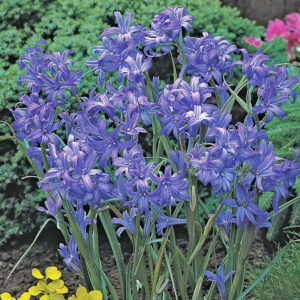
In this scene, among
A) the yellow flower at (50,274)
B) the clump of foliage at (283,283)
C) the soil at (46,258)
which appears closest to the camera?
the yellow flower at (50,274)

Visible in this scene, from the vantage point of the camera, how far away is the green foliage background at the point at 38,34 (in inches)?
123

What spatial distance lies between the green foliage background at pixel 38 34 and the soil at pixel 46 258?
0.36 feet

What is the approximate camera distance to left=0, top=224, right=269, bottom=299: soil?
9.50 ft

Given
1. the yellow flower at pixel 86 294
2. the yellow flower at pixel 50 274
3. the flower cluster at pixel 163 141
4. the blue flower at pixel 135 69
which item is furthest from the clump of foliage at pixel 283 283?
the blue flower at pixel 135 69

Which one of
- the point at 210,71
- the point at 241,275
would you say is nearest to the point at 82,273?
the point at 241,275

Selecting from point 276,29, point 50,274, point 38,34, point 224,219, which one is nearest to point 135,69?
point 224,219

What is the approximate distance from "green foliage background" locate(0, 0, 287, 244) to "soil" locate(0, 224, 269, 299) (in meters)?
0.11

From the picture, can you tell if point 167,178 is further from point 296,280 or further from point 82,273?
point 296,280

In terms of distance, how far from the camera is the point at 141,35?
1.78 metres

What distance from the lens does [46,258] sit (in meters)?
3.16

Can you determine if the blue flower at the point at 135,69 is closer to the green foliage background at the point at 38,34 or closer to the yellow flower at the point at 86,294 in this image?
the yellow flower at the point at 86,294

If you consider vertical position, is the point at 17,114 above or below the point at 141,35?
below

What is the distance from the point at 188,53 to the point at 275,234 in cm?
167

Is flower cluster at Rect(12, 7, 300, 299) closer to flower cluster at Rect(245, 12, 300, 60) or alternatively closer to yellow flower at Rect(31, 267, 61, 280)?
yellow flower at Rect(31, 267, 61, 280)
